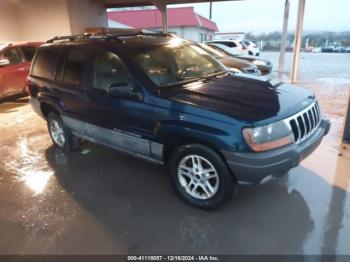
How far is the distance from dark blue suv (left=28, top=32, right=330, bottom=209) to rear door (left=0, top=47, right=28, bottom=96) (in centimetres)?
493

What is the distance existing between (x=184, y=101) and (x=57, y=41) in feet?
9.80

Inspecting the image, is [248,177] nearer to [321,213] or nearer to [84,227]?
[321,213]

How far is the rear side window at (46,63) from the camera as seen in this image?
15.0ft

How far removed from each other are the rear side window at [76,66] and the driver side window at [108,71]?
0.26 metres

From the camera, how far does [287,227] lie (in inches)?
111

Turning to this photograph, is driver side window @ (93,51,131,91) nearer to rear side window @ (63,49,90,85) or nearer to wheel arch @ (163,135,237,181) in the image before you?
rear side window @ (63,49,90,85)

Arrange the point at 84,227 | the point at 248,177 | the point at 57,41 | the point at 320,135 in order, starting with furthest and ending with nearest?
1. the point at 57,41
2. the point at 320,135
3. the point at 84,227
4. the point at 248,177

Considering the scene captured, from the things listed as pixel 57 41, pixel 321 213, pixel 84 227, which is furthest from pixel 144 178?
pixel 57 41

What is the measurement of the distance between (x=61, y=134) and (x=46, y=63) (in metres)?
1.19

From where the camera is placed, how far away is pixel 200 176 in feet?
10.0

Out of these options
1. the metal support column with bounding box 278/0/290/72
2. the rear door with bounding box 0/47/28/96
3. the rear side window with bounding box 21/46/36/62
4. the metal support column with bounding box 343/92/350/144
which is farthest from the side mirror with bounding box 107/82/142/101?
the metal support column with bounding box 278/0/290/72

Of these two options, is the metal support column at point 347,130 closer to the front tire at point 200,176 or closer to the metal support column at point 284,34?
the front tire at point 200,176

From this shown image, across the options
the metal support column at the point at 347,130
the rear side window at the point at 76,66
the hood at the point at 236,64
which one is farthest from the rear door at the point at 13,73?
the metal support column at the point at 347,130

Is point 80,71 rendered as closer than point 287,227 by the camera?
No
